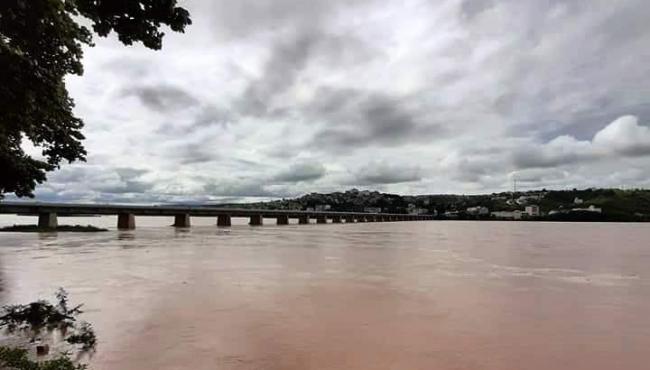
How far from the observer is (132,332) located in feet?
36.4

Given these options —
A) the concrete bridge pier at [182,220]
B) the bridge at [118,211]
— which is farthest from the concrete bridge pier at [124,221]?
the concrete bridge pier at [182,220]

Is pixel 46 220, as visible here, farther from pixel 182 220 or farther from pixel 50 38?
pixel 50 38

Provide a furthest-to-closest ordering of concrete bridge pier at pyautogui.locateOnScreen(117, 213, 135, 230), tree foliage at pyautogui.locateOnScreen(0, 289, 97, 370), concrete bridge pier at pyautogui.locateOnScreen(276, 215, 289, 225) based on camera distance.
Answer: concrete bridge pier at pyautogui.locateOnScreen(276, 215, 289, 225) < concrete bridge pier at pyautogui.locateOnScreen(117, 213, 135, 230) < tree foliage at pyautogui.locateOnScreen(0, 289, 97, 370)

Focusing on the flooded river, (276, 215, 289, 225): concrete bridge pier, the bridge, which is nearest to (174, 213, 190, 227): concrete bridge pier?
the bridge

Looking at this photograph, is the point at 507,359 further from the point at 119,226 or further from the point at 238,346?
the point at 119,226

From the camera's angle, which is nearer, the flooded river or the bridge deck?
the flooded river

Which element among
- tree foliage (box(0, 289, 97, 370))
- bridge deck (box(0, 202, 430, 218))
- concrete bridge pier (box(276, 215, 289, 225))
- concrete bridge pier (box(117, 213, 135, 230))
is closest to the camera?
tree foliage (box(0, 289, 97, 370))

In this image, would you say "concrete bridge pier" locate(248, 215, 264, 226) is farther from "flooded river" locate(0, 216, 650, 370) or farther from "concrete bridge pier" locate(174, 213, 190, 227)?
"flooded river" locate(0, 216, 650, 370)

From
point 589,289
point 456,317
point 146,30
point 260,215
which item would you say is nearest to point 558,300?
Answer: point 589,289

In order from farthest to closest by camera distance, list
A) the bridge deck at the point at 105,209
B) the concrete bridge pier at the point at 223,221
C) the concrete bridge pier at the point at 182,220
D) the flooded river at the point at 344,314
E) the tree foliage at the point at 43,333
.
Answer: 1. the concrete bridge pier at the point at 223,221
2. the concrete bridge pier at the point at 182,220
3. the bridge deck at the point at 105,209
4. the flooded river at the point at 344,314
5. the tree foliage at the point at 43,333

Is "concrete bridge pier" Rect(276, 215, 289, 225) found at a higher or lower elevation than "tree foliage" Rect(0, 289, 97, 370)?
higher

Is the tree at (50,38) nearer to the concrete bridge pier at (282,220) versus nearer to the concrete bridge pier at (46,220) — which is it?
the concrete bridge pier at (46,220)

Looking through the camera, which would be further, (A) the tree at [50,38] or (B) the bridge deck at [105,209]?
(B) the bridge deck at [105,209]

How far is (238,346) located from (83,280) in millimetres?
10963
